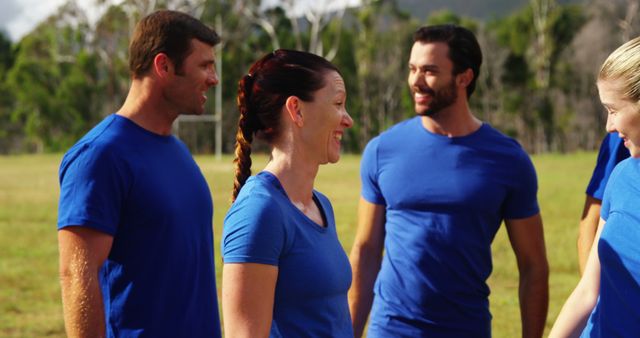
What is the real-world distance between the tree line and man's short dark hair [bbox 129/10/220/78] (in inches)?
1598

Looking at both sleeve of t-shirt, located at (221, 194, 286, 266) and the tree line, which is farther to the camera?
the tree line

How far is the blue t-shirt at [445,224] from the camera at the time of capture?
362cm

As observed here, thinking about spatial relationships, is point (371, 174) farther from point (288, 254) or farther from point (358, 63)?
point (358, 63)

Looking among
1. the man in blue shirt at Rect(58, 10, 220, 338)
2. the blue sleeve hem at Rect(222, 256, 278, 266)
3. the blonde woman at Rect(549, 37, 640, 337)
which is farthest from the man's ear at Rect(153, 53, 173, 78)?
the blonde woman at Rect(549, 37, 640, 337)

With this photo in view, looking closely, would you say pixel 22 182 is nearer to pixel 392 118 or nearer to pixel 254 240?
pixel 254 240

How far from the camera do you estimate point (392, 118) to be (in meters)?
51.5

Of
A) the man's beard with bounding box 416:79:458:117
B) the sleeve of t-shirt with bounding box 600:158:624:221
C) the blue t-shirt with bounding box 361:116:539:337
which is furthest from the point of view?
the man's beard with bounding box 416:79:458:117

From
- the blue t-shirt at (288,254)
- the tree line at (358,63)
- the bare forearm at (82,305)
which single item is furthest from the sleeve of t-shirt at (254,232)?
the tree line at (358,63)

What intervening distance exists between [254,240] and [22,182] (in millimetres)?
24558

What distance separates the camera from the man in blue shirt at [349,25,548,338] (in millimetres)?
3633

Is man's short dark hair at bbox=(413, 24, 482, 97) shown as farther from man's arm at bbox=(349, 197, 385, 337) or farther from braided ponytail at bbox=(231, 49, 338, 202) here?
braided ponytail at bbox=(231, 49, 338, 202)

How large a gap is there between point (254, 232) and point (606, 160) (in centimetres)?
191

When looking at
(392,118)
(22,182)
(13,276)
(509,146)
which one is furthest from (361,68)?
(509,146)

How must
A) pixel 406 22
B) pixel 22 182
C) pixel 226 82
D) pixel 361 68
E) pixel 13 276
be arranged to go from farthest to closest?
pixel 406 22 < pixel 226 82 < pixel 361 68 < pixel 22 182 < pixel 13 276
